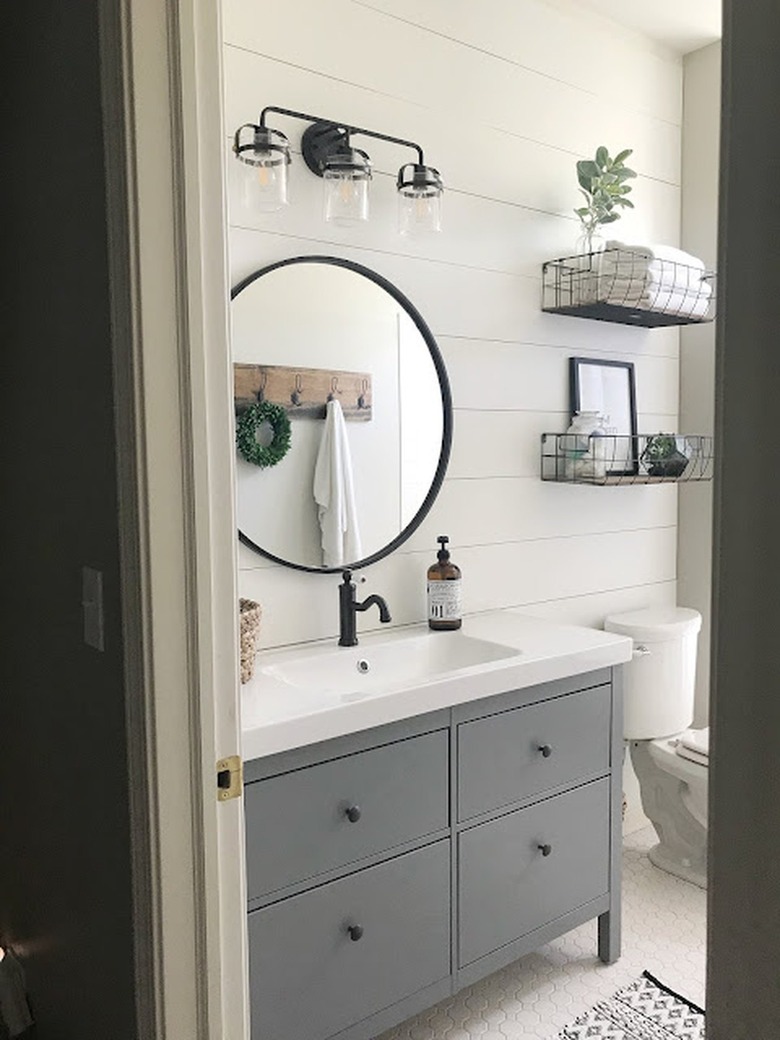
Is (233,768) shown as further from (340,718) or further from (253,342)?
(253,342)

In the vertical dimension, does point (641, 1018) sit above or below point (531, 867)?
below

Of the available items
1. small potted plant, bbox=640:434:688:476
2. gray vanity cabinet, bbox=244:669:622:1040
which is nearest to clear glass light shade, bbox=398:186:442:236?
small potted plant, bbox=640:434:688:476

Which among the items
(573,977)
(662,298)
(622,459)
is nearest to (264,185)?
(662,298)

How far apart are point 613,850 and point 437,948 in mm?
629

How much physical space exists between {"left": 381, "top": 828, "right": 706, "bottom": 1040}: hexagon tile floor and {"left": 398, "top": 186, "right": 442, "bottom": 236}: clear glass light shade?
1.92 metres

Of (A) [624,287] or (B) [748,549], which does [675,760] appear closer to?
(A) [624,287]

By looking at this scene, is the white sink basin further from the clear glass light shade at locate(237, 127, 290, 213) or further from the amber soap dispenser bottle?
Result: the clear glass light shade at locate(237, 127, 290, 213)

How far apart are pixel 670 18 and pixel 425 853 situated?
255cm

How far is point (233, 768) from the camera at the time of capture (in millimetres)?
1211

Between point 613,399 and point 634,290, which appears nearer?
point 634,290

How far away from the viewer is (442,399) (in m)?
2.46

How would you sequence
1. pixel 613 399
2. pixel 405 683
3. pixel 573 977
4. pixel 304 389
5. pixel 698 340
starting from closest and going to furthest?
pixel 405 683 < pixel 304 389 < pixel 573 977 < pixel 613 399 < pixel 698 340

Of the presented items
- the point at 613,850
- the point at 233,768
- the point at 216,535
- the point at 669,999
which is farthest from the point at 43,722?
the point at 669,999

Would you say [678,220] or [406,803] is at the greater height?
[678,220]
